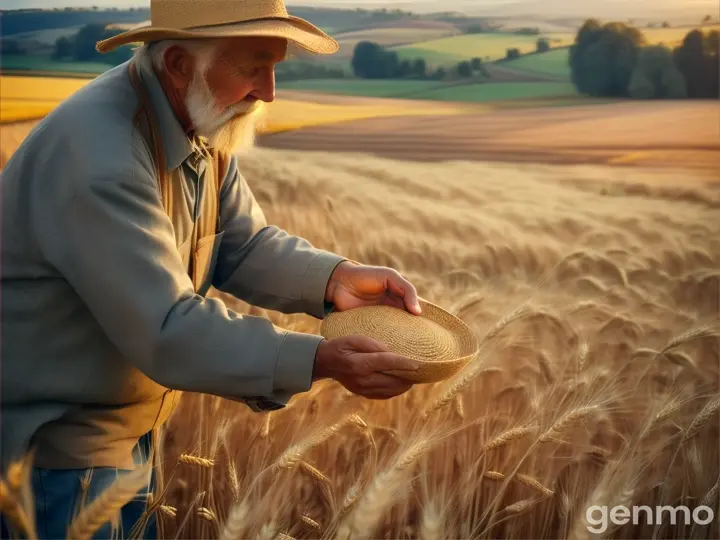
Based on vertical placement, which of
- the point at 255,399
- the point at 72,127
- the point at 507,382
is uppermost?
the point at 72,127

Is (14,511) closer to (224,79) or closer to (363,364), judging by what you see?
(363,364)

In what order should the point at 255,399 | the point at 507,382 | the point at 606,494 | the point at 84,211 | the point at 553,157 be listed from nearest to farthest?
the point at 84,211 → the point at 255,399 → the point at 606,494 → the point at 507,382 → the point at 553,157

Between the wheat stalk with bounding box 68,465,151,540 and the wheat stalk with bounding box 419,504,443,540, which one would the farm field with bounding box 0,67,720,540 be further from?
the wheat stalk with bounding box 68,465,151,540

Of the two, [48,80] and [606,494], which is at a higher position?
[48,80]

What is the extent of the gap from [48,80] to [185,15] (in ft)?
5.98

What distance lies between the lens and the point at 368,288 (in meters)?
1.70

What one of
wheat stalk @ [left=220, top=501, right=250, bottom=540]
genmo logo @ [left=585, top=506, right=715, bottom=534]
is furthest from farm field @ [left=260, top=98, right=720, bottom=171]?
wheat stalk @ [left=220, top=501, right=250, bottom=540]

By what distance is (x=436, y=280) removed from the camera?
2.70 metres

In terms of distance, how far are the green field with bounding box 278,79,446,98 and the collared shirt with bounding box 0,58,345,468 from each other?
66.8 inches

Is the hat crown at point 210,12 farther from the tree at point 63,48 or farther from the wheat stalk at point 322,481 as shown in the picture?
the tree at point 63,48

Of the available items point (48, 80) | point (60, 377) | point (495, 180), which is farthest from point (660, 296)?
point (48, 80)

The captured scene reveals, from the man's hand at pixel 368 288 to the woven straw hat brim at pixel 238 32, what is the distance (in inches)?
17.5

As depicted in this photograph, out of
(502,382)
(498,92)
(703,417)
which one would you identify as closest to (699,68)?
(498,92)

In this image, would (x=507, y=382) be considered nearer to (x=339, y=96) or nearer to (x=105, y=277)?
(x=105, y=277)
